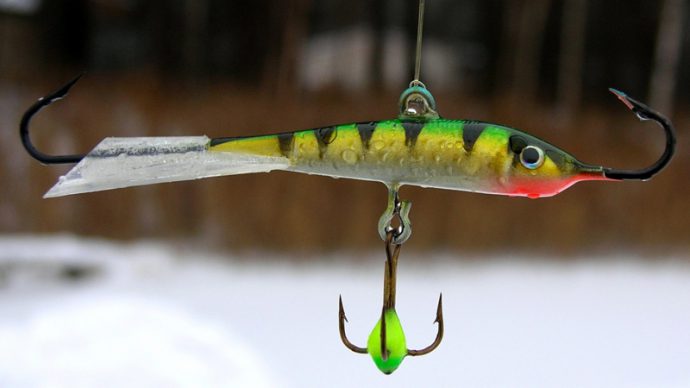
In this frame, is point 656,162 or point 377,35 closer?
point 656,162

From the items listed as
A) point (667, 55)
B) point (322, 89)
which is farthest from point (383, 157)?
point (667, 55)

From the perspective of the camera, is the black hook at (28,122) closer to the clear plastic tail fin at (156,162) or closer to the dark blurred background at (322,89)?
the clear plastic tail fin at (156,162)

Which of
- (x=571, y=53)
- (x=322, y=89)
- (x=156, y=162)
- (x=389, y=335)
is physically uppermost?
(x=571, y=53)

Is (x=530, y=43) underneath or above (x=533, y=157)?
above

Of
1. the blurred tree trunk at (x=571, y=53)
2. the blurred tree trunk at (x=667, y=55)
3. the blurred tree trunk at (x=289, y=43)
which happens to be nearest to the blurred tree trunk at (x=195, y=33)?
the blurred tree trunk at (x=289, y=43)

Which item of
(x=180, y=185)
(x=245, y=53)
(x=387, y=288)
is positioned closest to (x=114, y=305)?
(x=180, y=185)

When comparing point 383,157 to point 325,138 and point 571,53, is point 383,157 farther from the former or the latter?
point 571,53

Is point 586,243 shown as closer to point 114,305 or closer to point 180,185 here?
point 180,185
